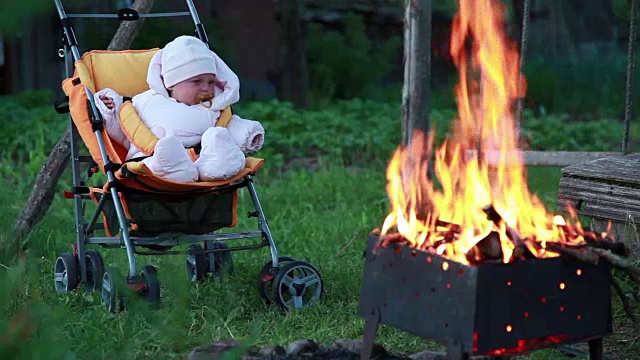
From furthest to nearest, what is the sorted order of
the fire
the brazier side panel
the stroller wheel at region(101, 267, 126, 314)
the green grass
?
the stroller wheel at region(101, 267, 126, 314) → the fire → the brazier side panel → the green grass

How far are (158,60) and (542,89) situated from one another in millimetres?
6984

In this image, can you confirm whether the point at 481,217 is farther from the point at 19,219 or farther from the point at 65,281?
the point at 19,219

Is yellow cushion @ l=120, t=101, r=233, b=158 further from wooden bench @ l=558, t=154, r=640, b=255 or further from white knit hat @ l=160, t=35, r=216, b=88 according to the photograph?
wooden bench @ l=558, t=154, r=640, b=255

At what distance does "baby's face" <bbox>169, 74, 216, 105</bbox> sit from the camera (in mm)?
4387

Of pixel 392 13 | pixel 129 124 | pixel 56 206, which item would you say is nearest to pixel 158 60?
pixel 129 124

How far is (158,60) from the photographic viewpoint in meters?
4.46

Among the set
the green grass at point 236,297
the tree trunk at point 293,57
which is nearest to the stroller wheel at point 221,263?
the green grass at point 236,297

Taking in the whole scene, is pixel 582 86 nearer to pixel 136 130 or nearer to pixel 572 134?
pixel 572 134

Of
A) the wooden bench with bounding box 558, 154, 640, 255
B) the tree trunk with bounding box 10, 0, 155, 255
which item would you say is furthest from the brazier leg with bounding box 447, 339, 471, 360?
the tree trunk with bounding box 10, 0, 155, 255

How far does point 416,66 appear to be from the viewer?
5207 mm

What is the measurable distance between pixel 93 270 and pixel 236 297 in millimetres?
618

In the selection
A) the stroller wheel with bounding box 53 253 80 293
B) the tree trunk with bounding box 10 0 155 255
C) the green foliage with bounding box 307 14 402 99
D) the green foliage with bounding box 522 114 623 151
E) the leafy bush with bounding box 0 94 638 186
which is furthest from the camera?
the green foliage with bounding box 307 14 402 99

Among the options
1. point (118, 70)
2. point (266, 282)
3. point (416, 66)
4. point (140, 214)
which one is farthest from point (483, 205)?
point (416, 66)

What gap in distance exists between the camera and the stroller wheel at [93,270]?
432 centimetres
